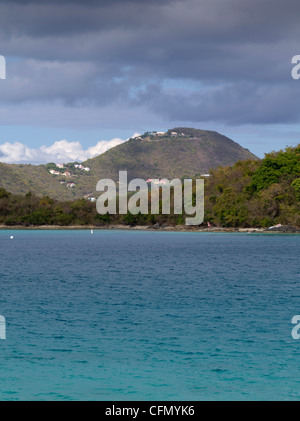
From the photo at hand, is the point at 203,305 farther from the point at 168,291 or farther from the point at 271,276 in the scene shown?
the point at 271,276

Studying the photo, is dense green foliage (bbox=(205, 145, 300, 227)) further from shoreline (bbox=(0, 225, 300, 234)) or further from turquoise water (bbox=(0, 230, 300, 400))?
turquoise water (bbox=(0, 230, 300, 400))

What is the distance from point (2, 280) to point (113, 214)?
13498 centimetres

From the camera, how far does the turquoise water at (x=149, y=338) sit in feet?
58.9

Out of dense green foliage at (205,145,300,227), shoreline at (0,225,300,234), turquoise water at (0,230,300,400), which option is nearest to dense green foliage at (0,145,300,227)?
dense green foliage at (205,145,300,227)

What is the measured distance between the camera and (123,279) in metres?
49.6

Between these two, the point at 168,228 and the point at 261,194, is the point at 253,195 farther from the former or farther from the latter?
the point at 168,228

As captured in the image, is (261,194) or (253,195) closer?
(261,194)

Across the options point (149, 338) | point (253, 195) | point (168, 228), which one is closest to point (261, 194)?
point (253, 195)

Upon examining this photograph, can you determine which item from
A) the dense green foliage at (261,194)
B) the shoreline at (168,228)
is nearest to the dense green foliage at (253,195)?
the dense green foliage at (261,194)

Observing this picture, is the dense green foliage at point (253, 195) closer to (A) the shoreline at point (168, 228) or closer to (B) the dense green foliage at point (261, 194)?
(B) the dense green foliage at point (261, 194)

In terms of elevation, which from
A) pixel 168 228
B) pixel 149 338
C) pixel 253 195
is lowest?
pixel 149 338

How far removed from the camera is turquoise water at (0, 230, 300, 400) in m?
17.9

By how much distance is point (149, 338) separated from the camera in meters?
24.5
